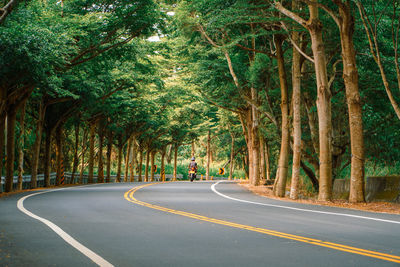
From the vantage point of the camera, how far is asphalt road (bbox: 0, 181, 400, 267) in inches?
292

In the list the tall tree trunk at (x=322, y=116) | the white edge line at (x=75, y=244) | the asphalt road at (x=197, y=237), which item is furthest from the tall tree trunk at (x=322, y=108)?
the white edge line at (x=75, y=244)

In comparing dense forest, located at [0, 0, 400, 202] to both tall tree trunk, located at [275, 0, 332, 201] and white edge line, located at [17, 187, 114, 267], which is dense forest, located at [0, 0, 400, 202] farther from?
white edge line, located at [17, 187, 114, 267]

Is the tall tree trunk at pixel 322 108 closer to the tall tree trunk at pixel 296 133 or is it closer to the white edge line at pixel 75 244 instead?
the tall tree trunk at pixel 296 133

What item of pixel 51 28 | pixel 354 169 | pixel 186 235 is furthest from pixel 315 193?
pixel 186 235

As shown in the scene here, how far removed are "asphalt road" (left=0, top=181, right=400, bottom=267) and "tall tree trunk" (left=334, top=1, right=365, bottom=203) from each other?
4299mm

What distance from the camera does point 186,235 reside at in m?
9.89

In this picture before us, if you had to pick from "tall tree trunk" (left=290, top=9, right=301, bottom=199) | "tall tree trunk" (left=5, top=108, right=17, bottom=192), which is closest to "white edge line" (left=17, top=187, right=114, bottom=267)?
"tall tree trunk" (left=290, top=9, right=301, bottom=199)

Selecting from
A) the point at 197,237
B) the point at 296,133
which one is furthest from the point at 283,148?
the point at 197,237

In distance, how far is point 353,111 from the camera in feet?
61.5

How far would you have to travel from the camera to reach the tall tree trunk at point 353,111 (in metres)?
18.6

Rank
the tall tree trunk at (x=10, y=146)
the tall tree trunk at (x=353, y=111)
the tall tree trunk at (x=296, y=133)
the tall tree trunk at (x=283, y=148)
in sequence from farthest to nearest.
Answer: the tall tree trunk at (x=10, y=146), the tall tree trunk at (x=283, y=148), the tall tree trunk at (x=296, y=133), the tall tree trunk at (x=353, y=111)

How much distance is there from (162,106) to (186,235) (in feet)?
122

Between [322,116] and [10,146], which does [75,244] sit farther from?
[10,146]

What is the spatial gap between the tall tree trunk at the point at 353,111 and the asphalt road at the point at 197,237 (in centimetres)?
430
